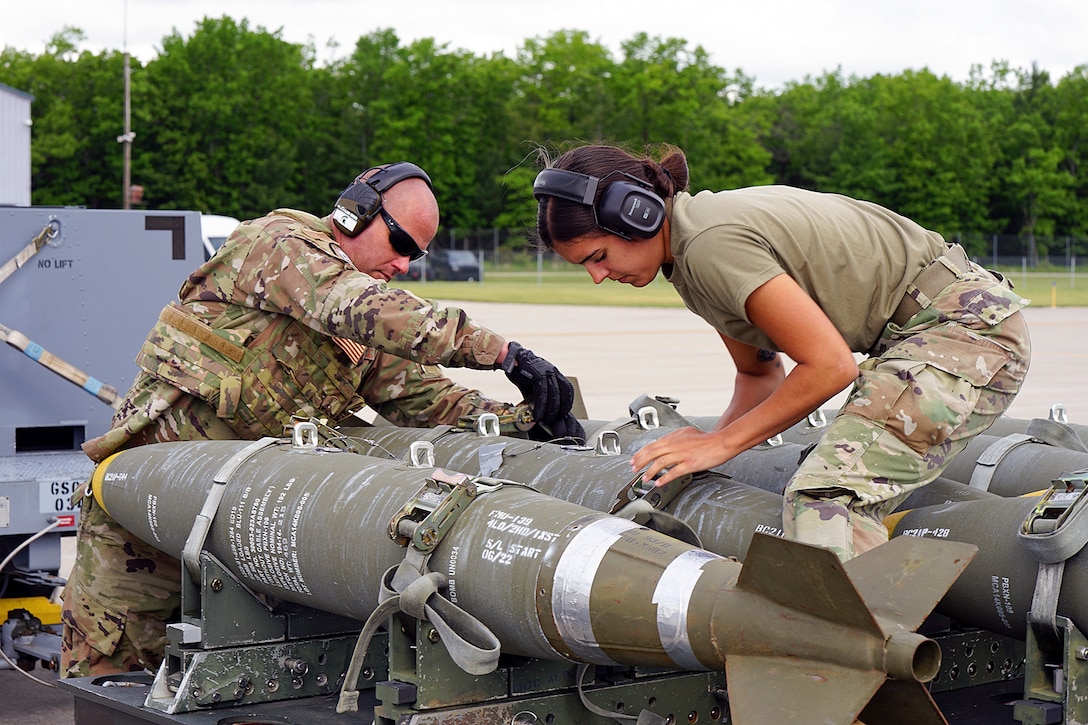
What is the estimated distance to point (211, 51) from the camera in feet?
224

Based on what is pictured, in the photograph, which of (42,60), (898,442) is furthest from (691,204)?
(42,60)

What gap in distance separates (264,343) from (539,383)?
95 cm

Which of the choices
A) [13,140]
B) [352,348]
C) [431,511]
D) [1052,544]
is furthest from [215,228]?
[1052,544]

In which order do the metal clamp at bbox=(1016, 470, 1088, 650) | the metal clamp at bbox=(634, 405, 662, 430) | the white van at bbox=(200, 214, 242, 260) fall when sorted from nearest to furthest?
the metal clamp at bbox=(1016, 470, 1088, 650), the metal clamp at bbox=(634, 405, 662, 430), the white van at bbox=(200, 214, 242, 260)

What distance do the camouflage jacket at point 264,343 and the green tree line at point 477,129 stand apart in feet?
185

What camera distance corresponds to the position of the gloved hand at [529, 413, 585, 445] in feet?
15.6

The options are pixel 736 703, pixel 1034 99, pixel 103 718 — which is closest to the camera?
pixel 736 703

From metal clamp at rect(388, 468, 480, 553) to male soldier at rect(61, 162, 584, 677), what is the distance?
1.00 metres

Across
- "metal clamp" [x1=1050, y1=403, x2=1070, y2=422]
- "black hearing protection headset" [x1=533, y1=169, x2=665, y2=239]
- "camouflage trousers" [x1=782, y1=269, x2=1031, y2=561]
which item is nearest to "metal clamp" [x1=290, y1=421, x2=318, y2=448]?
"black hearing protection headset" [x1=533, y1=169, x2=665, y2=239]

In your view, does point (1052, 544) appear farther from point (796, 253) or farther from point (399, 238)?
point (399, 238)

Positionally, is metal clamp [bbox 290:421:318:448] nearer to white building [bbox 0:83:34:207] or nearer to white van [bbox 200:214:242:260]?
white building [bbox 0:83:34:207]

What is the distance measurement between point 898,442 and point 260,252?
228 cm

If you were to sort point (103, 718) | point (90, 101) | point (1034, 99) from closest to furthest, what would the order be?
point (103, 718), point (90, 101), point (1034, 99)

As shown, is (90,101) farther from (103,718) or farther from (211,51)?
(103,718)
